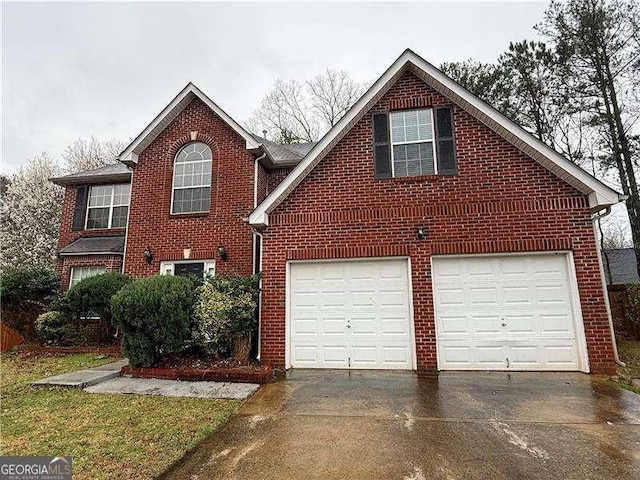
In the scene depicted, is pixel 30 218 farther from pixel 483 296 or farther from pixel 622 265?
pixel 622 265

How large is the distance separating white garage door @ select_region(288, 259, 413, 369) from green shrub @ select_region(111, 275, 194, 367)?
7.69ft

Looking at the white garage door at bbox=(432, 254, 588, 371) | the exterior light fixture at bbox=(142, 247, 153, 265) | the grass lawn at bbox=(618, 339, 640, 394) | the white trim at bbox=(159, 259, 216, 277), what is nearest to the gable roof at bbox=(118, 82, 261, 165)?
the exterior light fixture at bbox=(142, 247, 153, 265)

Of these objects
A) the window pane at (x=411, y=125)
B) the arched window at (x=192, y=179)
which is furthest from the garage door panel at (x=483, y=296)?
the arched window at (x=192, y=179)

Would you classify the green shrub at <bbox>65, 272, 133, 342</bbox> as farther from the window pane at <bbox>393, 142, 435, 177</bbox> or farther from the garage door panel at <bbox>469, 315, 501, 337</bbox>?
the garage door panel at <bbox>469, 315, 501, 337</bbox>

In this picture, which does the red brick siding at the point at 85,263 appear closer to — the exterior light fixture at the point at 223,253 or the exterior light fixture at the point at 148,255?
the exterior light fixture at the point at 148,255

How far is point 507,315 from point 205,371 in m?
6.09

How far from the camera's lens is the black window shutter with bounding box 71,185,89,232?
42.0 feet

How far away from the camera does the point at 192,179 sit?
36.4 feet

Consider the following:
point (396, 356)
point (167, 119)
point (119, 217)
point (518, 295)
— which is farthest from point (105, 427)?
point (119, 217)

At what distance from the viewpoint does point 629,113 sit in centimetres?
1368

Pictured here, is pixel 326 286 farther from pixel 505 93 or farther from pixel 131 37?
pixel 505 93

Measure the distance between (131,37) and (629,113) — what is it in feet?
60.0

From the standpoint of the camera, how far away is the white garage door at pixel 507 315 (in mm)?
6934

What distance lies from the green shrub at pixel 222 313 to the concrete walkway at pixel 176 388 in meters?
1.03
